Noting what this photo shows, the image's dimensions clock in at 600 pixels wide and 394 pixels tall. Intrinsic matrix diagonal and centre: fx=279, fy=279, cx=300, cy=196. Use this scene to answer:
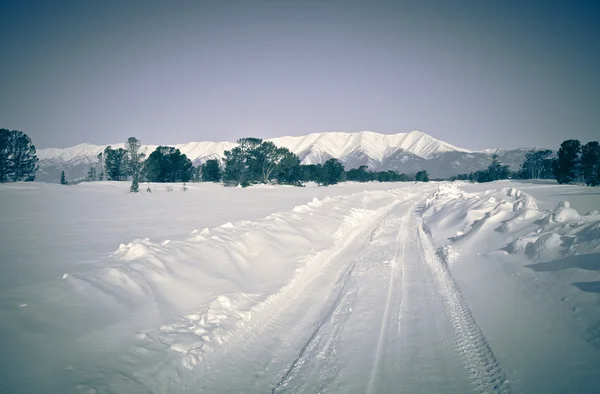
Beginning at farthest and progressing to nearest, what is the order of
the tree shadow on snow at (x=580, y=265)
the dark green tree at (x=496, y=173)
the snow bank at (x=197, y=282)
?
1. the dark green tree at (x=496, y=173)
2. the tree shadow on snow at (x=580, y=265)
3. the snow bank at (x=197, y=282)

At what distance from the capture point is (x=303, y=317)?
543cm

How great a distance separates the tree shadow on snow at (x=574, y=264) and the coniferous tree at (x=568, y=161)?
7049cm

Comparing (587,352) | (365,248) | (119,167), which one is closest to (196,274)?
(365,248)

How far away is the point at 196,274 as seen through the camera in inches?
276

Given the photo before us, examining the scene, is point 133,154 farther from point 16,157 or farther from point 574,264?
point 574,264

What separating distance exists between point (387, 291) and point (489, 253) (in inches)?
165

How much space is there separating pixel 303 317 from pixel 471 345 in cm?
282

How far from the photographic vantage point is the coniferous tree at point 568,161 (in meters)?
56.3

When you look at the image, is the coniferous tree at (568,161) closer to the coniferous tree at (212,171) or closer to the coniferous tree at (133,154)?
the coniferous tree at (133,154)

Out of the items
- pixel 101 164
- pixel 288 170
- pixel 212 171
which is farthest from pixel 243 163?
pixel 101 164

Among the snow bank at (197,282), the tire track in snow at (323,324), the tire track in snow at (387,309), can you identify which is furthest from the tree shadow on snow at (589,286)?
the snow bank at (197,282)

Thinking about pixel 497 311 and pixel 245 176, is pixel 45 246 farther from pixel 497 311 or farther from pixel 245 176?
pixel 245 176

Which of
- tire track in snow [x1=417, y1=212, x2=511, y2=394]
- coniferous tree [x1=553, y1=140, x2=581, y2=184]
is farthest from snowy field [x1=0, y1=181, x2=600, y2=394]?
coniferous tree [x1=553, y1=140, x2=581, y2=184]

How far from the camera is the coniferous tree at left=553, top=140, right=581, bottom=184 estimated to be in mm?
56312
